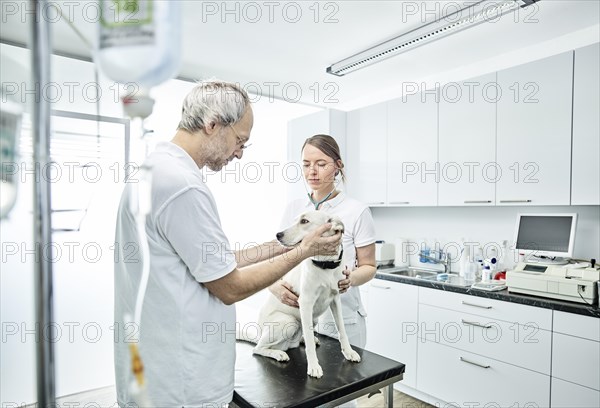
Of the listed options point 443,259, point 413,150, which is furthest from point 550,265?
point 413,150

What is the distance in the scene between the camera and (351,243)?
6.15ft

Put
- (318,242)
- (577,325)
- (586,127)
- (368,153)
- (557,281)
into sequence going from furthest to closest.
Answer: (368,153)
(586,127)
(557,281)
(577,325)
(318,242)

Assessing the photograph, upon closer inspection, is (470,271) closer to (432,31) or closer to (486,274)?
(486,274)

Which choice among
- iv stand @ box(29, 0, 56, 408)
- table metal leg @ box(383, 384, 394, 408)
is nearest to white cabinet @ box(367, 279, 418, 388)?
table metal leg @ box(383, 384, 394, 408)

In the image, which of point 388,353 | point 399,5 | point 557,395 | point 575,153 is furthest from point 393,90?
point 557,395

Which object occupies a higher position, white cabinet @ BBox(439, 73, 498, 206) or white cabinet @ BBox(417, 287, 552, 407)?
white cabinet @ BBox(439, 73, 498, 206)

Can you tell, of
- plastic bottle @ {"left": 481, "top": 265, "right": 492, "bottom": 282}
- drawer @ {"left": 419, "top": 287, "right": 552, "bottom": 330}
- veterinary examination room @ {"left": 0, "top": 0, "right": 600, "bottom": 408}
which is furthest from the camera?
plastic bottle @ {"left": 481, "top": 265, "right": 492, "bottom": 282}

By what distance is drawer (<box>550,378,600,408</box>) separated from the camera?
2.12m

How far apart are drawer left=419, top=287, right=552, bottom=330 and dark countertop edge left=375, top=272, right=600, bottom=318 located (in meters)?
0.03

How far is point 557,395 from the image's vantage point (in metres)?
2.25

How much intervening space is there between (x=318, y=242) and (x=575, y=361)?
1932 millimetres

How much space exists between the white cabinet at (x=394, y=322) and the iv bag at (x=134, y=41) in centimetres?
289

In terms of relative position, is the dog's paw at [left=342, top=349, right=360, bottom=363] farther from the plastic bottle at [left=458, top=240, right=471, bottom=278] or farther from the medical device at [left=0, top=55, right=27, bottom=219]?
the plastic bottle at [left=458, top=240, right=471, bottom=278]

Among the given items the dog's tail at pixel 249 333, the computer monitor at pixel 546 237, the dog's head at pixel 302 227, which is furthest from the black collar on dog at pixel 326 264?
the computer monitor at pixel 546 237
